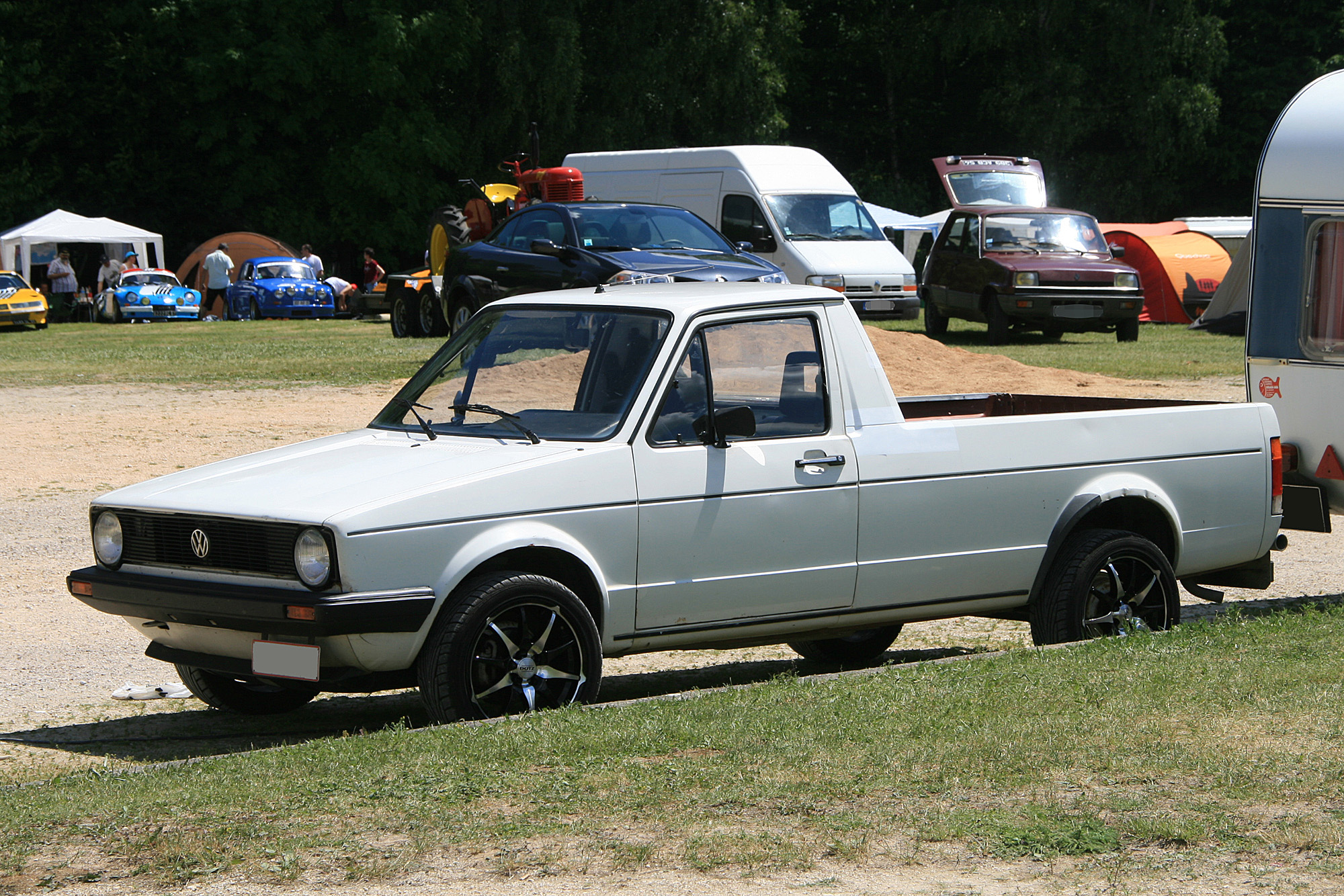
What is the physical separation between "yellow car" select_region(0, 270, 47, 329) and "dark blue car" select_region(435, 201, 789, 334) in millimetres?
17138

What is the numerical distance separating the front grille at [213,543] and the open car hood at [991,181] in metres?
29.5

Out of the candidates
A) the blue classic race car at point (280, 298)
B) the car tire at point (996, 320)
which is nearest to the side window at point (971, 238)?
the car tire at point (996, 320)

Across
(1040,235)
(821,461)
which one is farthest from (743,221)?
(821,461)

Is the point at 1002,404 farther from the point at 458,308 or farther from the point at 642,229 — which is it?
the point at 458,308

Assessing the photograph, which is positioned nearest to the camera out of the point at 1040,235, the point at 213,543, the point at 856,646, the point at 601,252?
the point at 213,543

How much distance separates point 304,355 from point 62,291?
54.8ft

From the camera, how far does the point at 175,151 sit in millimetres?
47344

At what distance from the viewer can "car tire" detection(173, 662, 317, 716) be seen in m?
6.51

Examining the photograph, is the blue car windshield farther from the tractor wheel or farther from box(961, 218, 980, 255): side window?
box(961, 218, 980, 255): side window

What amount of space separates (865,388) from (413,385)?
6.10ft

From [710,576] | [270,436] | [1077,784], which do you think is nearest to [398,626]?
[710,576]

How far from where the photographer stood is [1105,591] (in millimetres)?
7285

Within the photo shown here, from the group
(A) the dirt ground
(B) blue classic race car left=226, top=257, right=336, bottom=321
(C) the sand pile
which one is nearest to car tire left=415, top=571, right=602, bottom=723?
(A) the dirt ground

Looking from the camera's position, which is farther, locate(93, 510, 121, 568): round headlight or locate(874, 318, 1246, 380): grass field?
locate(874, 318, 1246, 380): grass field
